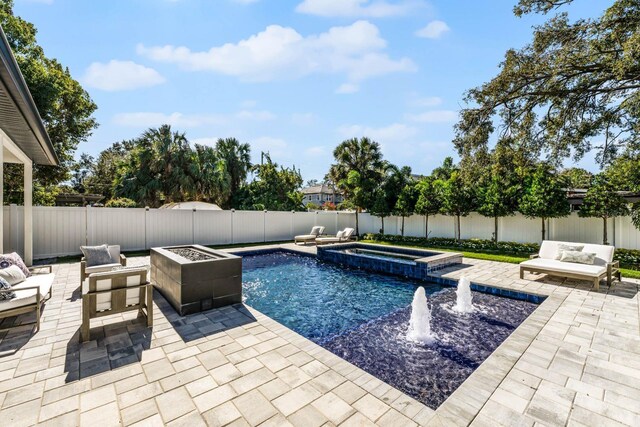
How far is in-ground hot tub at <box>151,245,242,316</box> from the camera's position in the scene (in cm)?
451

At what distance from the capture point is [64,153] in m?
14.2

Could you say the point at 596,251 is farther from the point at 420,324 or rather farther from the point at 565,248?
the point at 420,324

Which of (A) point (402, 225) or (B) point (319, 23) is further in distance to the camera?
(A) point (402, 225)

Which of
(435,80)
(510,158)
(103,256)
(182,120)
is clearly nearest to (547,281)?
(510,158)

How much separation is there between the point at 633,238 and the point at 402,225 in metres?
9.56

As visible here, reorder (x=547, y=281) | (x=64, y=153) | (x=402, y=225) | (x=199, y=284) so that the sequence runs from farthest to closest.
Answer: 1. (x=402, y=225)
2. (x=64, y=153)
3. (x=547, y=281)
4. (x=199, y=284)

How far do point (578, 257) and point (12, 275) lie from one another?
451 inches

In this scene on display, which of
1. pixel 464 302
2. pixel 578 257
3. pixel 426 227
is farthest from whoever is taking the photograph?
pixel 426 227

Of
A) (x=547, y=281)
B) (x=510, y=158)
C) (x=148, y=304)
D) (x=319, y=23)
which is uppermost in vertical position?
(x=319, y=23)

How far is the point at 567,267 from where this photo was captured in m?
6.54

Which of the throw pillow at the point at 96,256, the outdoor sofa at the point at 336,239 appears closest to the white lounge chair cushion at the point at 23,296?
the throw pillow at the point at 96,256

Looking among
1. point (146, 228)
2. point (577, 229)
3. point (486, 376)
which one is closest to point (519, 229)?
point (577, 229)

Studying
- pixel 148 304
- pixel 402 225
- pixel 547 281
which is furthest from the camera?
pixel 402 225

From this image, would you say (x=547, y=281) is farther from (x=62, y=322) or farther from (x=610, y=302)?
(x=62, y=322)
